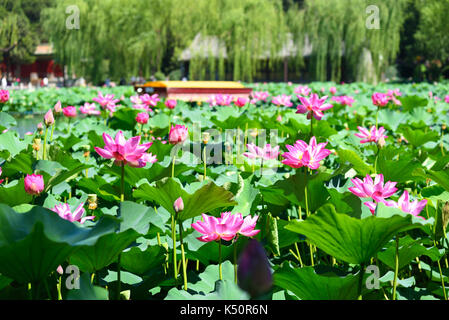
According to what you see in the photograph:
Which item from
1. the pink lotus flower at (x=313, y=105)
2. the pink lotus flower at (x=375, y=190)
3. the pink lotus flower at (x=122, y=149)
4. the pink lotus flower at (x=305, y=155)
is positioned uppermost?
the pink lotus flower at (x=313, y=105)

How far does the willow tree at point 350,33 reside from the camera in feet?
48.5

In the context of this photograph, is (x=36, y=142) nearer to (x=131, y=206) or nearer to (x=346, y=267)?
(x=131, y=206)

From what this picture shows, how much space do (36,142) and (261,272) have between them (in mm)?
1444

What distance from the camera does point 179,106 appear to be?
4.58m

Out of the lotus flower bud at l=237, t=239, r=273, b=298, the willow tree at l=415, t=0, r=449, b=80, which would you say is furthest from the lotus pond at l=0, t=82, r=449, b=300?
the willow tree at l=415, t=0, r=449, b=80

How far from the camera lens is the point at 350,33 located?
15336mm

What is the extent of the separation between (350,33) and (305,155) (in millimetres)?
15101

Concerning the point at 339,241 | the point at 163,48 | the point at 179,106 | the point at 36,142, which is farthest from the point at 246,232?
the point at 163,48

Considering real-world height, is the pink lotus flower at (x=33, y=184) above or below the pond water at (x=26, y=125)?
above

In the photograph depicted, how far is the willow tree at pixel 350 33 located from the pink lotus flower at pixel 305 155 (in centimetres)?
1423

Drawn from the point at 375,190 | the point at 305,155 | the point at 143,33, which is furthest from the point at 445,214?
the point at 143,33
